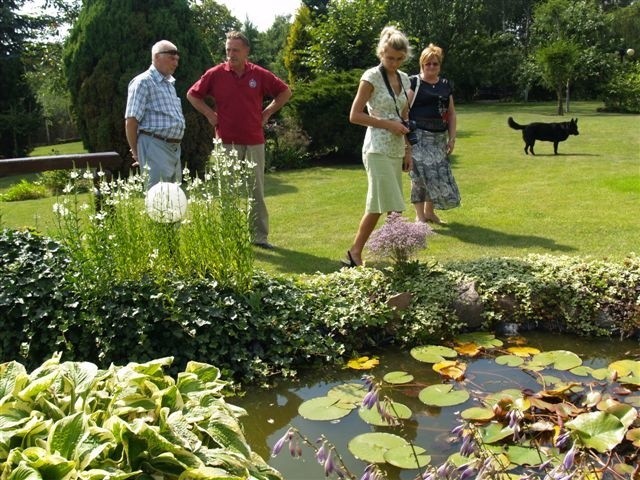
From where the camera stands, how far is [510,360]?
3.77 metres

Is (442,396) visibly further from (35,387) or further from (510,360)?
(35,387)

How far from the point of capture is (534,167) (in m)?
11.4

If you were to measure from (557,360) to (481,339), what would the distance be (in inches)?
21.4

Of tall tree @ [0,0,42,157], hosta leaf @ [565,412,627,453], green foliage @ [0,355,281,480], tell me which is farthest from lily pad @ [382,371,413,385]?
tall tree @ [0,0,42,157]

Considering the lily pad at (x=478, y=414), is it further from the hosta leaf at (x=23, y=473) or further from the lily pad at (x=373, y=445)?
the hosta leaf at (x=23, y=473)

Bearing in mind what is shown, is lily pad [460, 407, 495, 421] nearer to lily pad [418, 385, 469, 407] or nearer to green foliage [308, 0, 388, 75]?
lily pad [418, 385, 469, 407]

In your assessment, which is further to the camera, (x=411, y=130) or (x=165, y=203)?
(x=411, y=130)

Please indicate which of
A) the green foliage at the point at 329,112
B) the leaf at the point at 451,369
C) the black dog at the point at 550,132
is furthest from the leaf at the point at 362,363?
the black dog at the point at 550,132

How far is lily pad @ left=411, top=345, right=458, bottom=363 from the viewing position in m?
3.82

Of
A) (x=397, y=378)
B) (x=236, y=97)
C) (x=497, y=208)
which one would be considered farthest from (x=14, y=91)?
(x=397, y=378)

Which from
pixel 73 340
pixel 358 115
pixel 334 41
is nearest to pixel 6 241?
pixel 73 340

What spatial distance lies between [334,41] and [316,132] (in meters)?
4.21

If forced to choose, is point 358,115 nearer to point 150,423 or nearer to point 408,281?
point 408,281

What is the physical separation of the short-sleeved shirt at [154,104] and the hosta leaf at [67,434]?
13.2ft
